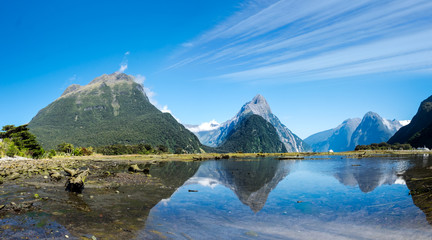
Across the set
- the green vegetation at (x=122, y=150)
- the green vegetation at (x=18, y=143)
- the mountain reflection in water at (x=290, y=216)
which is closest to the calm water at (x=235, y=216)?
the mountain reflection in water at (x=290, y=216)

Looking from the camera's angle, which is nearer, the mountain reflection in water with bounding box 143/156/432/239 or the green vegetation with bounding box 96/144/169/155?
the mountain reflection in water with bounding box 143/156/432/239

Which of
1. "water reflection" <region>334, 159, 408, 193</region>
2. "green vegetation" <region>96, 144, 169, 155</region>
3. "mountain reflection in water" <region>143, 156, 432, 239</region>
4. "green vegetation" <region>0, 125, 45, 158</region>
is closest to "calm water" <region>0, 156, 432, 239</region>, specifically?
"mountain reflection in water" <region>143, 156, 432, 239</region>

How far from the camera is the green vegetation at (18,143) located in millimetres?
78438

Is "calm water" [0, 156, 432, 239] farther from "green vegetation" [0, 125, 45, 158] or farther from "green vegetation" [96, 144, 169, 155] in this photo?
"green vegetation" [96, 144, 169, 155]

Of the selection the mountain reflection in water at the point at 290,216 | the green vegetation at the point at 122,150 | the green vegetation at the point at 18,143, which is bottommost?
the mountain reflection in water at the point at 290,216

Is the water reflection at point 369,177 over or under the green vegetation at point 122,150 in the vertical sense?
under

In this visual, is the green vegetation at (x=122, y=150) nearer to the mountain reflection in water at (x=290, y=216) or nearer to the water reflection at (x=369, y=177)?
the water reflection at (x=369, y=177)

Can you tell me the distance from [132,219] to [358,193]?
2336 cm

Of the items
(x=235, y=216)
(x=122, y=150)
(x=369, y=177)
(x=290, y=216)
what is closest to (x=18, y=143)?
(x=122, y=150)

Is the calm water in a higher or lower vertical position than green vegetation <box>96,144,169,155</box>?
lower

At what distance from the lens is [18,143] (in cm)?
8750

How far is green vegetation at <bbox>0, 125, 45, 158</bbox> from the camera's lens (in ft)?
257

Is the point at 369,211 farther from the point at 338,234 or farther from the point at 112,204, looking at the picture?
the point at 112,204

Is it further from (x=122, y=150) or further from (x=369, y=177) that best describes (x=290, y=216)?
(x=122, y=150)
